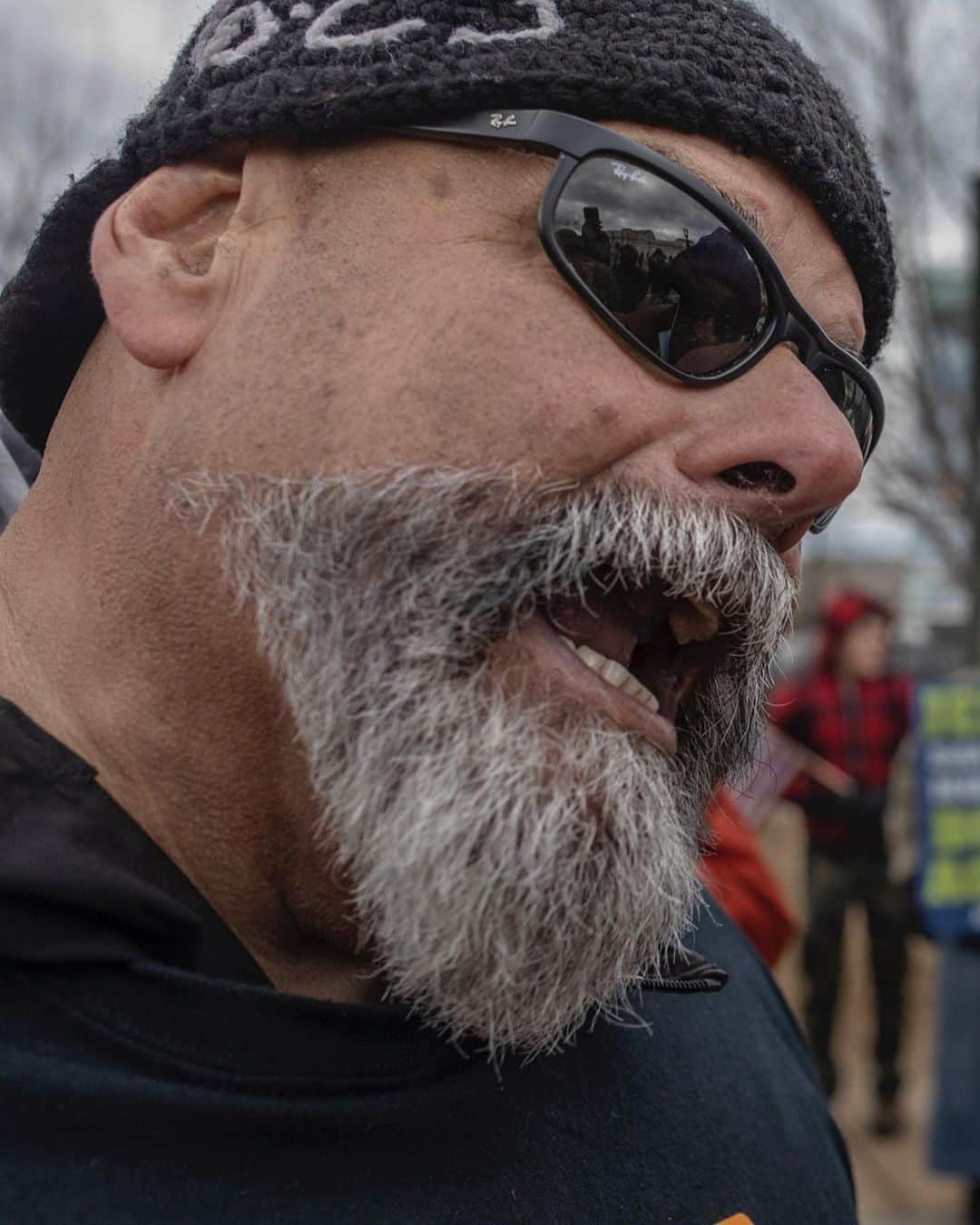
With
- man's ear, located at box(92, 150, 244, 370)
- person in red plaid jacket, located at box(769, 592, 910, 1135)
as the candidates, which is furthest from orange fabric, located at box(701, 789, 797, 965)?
person in red plaid jacket, located at box(769, 592, 910, 1135)

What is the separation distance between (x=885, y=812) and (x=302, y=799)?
5.42 m

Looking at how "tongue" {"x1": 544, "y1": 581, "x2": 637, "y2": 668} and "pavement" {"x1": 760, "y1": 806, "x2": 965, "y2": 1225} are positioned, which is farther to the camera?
"pavement" {"x1": 760, "y1": 806, "x2": 965, "y2": 1225}

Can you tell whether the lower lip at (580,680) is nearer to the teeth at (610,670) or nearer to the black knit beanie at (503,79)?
the teeth at (610,670)

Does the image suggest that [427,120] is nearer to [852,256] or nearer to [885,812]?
[852,256]

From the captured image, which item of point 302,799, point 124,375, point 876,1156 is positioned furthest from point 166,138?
point 876,1156

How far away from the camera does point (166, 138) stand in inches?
55.6

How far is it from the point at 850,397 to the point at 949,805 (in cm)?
342

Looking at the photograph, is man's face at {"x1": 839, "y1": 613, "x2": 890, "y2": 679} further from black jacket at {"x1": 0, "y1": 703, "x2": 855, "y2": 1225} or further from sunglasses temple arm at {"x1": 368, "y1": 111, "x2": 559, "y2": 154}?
sunglasses temple arm at {"x1": 368, "y1": 111, "x2": 559, "y2": 154}

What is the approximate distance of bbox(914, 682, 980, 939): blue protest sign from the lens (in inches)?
176

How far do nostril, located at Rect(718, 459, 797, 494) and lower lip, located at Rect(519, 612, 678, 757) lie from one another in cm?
24

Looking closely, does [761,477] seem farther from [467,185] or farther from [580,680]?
[467,185]

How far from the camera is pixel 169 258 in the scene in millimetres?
1405

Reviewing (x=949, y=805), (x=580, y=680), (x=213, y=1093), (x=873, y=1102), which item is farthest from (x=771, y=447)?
(x=873, y=1102)

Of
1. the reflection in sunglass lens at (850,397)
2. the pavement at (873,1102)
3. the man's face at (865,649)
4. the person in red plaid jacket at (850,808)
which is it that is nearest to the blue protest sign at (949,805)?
the pavement at (873,1102)
